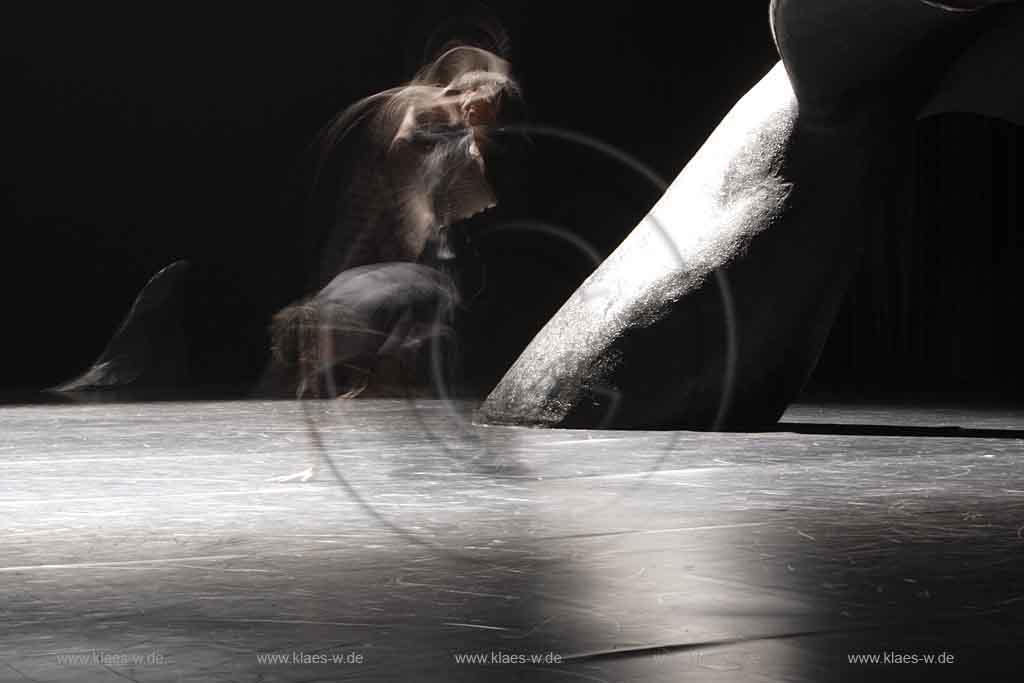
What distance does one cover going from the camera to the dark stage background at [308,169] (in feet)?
37.7

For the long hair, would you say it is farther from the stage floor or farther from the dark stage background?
the dark stage background

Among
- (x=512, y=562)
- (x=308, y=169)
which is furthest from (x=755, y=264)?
(x=308, y=169)

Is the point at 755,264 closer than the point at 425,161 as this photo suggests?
No

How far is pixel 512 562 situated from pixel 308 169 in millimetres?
9314

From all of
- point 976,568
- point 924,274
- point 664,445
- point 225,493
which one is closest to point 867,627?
point 976,568

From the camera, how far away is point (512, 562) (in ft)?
9.75

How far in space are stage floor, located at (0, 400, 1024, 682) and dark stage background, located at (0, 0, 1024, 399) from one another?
6058 millimetres

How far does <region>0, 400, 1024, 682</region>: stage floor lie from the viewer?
84.1 inches

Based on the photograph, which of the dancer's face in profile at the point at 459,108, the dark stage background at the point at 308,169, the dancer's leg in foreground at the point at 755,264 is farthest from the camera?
the dark stage background at the point at 308,169

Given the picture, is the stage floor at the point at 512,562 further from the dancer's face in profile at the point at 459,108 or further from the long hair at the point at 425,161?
the dancer's face in profile at the point at 459,108

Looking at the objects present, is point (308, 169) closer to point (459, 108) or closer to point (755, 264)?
point (755, 264)

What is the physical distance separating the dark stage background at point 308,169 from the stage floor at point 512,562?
239 inches

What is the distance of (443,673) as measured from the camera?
2.04m

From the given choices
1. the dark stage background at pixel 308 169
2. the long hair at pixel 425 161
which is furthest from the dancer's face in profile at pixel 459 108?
the dark stage background at pixel 308 169
